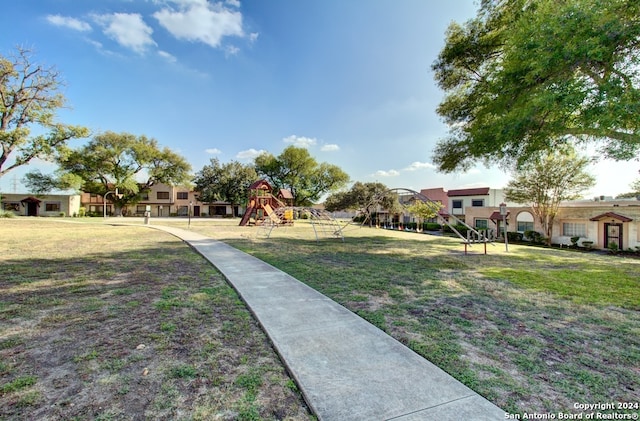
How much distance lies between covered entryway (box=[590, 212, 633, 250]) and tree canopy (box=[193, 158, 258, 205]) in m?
40.5

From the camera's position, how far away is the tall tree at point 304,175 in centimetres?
4875

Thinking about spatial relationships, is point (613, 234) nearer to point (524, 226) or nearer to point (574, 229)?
point (574, 229)

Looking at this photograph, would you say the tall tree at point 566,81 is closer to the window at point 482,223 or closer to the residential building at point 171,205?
the window at point 482,223

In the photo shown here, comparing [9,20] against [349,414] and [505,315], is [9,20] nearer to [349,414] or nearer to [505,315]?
[349,414]

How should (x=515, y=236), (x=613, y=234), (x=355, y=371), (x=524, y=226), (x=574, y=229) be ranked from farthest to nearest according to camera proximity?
1. (x=524, y=226)
2. (x=515, y=236)
3. (x=574, y=229)
4. (x=613, y=234)
5. (x=355, y=371)

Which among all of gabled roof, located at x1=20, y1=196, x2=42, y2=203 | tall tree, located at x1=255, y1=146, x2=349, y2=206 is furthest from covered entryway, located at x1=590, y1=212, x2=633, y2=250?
gabled roof, located at x1=20, y1=196, x2=42, y2=203

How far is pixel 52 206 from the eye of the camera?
44375 mm

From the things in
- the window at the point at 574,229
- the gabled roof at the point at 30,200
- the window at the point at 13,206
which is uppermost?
the gabled roof at the point at 30,200

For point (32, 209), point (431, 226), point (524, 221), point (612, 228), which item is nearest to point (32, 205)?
point (32, 209)

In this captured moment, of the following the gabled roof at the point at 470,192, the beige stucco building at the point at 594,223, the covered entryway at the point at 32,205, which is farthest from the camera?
the covered entryway at the point at 32,205

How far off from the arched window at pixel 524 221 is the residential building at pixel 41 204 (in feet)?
187

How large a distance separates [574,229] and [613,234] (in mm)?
2282

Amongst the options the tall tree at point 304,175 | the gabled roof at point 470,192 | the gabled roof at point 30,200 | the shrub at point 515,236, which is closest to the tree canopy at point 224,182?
the tall tree at point 304,175

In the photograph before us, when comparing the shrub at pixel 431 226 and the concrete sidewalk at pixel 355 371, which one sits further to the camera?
the shrub at pixel 431 226
